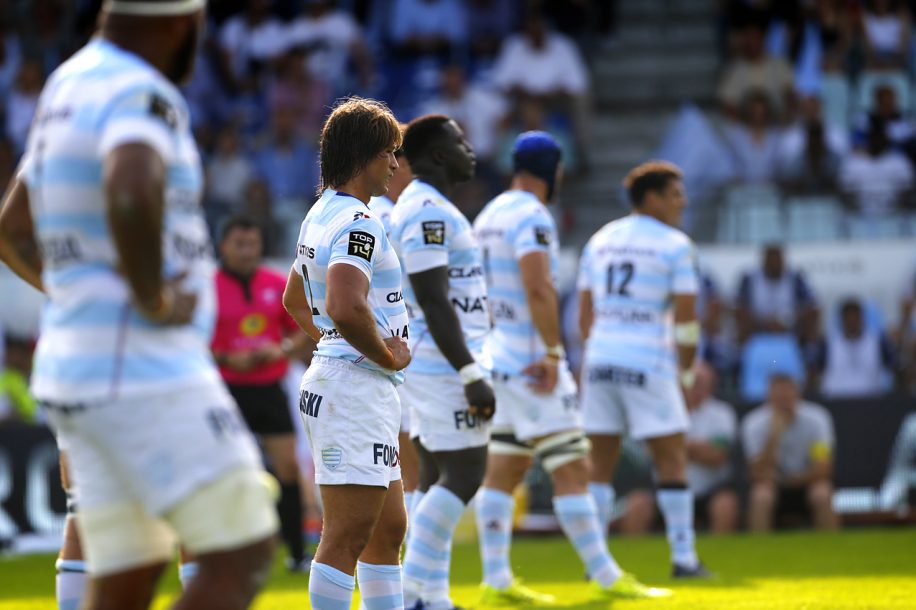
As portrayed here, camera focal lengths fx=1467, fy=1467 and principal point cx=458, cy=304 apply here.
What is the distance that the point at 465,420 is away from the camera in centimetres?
728

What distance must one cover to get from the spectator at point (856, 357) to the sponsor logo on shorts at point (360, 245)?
1059cm

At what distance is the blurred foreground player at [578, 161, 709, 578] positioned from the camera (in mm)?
9812

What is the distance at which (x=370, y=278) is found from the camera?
5680 millimetres

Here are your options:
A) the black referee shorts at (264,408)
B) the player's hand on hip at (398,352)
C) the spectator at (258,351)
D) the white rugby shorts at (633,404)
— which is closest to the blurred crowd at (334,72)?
the spectator at (258,351)

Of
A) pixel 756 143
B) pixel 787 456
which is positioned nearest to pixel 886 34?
pixel 756 143

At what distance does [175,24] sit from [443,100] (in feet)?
48.4

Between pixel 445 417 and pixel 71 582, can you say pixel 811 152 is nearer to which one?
pixel 445 417

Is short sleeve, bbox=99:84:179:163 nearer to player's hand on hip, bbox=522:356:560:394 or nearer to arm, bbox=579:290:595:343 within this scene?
player's hand on hip, bbox=522:356:560:394

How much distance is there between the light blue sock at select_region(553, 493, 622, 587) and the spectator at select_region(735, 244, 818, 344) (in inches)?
281

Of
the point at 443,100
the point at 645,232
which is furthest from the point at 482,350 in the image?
the point at 443,100

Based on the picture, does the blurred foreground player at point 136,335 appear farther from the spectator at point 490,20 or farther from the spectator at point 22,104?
the spectator at point 490,20

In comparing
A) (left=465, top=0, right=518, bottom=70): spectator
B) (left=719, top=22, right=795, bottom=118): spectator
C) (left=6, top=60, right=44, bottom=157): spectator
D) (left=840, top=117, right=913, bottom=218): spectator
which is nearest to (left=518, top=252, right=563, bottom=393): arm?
(left=840, top=117, right=913, bottom=218): spectator

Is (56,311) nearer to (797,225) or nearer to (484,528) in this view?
(484,528)

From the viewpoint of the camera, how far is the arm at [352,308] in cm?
554
